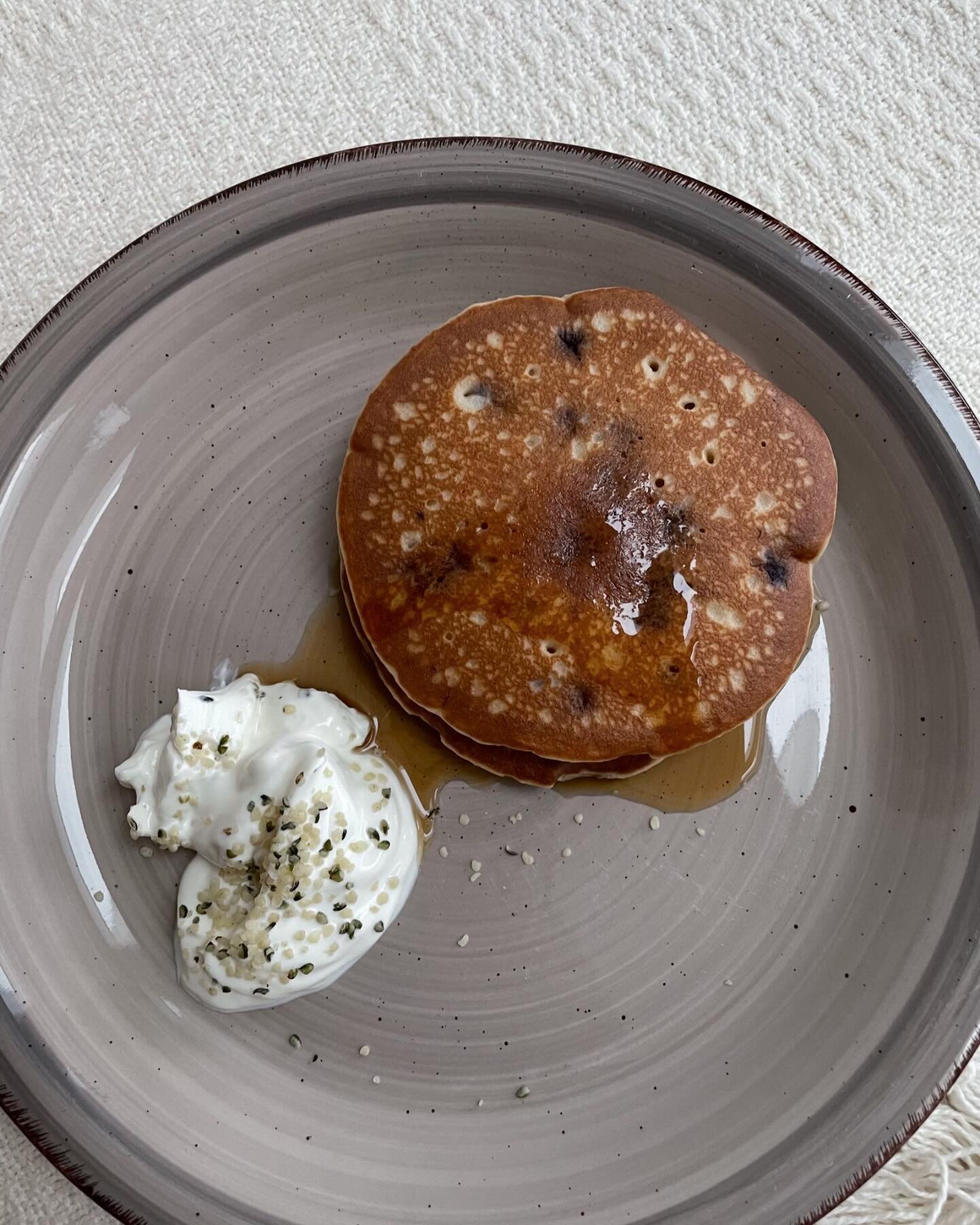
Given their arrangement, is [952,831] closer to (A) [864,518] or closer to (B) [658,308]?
(A) [864,518]

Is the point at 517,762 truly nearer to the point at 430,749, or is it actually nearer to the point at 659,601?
the point at 430,749

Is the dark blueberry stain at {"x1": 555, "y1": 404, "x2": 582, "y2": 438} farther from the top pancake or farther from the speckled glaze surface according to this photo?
the speckled glaze surface

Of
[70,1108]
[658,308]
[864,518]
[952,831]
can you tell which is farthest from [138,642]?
[952,831]

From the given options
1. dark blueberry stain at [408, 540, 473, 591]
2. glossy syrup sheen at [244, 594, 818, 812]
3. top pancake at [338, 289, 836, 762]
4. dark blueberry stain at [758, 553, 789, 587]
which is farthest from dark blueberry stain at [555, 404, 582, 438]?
glossy syrup sheen at [244, 594, 818, 812]

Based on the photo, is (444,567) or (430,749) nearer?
(444,567)

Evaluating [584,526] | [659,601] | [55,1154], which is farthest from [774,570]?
[55,1154]
